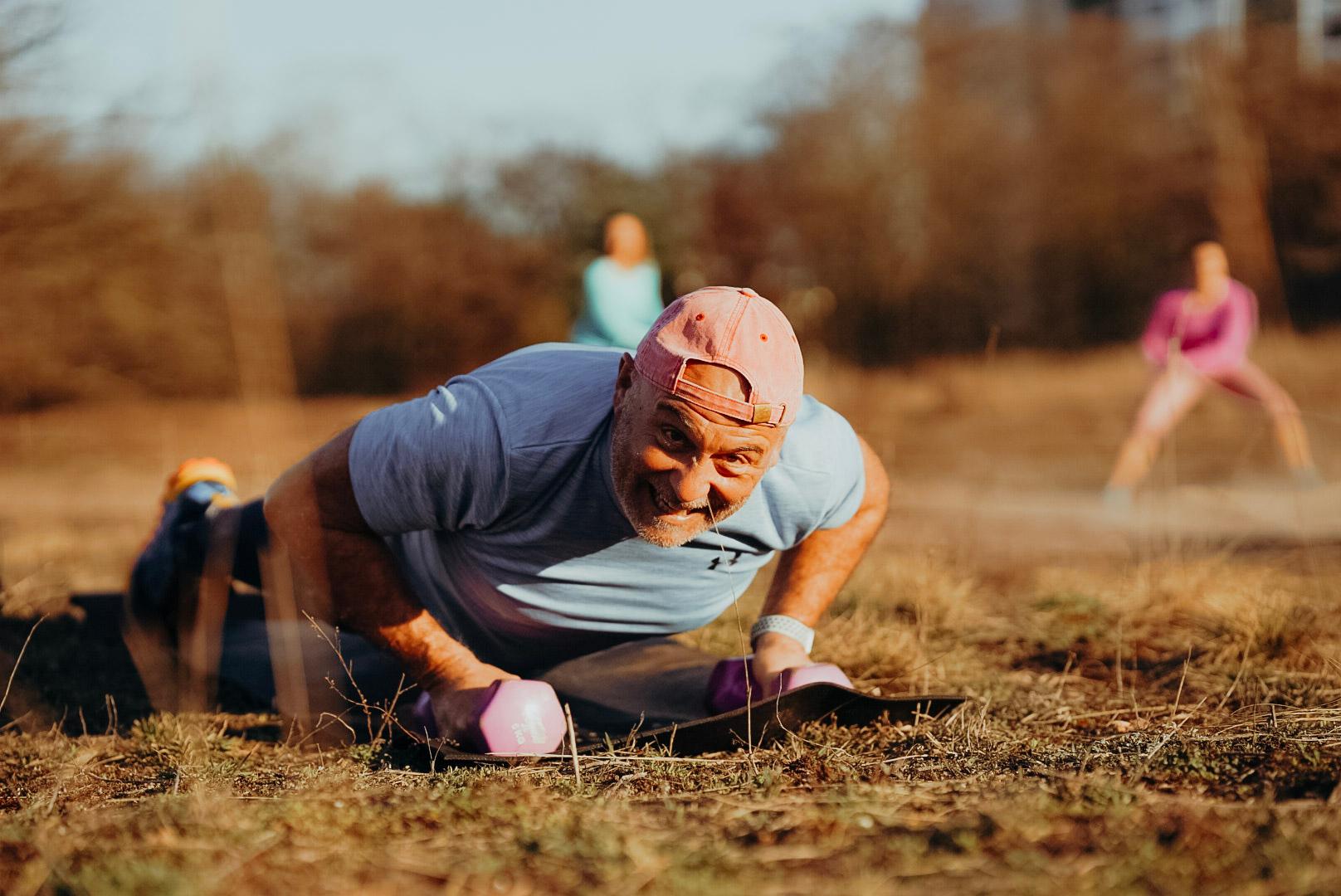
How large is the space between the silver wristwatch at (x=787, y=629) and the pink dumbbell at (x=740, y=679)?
2.7 inches

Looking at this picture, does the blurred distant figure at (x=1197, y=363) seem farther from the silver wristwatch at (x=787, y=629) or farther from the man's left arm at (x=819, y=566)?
the silver wristwatch at (x=787, y=629)

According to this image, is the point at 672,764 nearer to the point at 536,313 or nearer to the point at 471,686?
the point at 471,686

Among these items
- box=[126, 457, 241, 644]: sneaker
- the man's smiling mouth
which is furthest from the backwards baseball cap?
box=[126, 457, 241, 644]: sneaker

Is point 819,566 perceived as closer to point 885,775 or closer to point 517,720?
point 885,775

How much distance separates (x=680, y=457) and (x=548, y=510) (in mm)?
395

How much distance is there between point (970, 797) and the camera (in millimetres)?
2299

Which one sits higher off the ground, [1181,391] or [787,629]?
[787,629]

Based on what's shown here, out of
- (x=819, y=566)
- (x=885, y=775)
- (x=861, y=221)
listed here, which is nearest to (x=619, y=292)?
(x=819, y=566)

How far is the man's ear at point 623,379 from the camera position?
266 centimetres

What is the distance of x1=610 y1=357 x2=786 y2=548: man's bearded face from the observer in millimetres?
2498

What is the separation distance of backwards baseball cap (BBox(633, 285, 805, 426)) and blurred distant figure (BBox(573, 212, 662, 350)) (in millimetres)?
3462

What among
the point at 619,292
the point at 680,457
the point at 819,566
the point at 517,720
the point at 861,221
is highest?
the point at 861,221

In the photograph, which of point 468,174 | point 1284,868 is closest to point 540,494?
point 1284,868

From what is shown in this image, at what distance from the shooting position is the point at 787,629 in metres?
3.09
